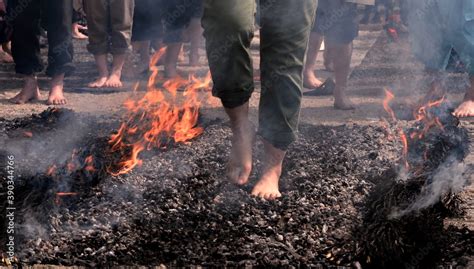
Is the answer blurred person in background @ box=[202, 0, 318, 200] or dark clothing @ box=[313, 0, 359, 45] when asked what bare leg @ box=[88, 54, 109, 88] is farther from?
blurred person in background @ box=[202, 0, 318, 200]

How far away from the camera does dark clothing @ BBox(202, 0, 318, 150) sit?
12.8ft

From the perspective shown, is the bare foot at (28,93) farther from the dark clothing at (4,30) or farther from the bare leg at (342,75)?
the bare leg at (342,75)

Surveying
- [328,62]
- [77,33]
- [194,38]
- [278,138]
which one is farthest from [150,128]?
[77,33]

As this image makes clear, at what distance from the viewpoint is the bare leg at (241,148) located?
423cm

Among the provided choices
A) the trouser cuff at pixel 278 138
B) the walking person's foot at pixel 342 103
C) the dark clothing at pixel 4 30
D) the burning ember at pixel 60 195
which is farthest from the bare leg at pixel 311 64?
the burning ember at pixel 60 195

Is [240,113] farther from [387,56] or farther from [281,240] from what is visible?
[387,56]

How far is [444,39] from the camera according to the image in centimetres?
655

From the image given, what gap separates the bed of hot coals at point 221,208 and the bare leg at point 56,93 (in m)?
1.64

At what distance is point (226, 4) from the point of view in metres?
3.88

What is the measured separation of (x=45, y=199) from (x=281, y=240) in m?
1.33

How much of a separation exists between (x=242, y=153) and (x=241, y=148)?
31 millimetres

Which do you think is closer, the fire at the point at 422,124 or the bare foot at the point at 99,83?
the fire at the point at 422,124

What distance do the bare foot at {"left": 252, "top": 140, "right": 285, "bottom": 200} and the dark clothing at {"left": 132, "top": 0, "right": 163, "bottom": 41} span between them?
168 inches

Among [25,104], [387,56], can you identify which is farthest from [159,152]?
[387,56]
